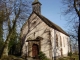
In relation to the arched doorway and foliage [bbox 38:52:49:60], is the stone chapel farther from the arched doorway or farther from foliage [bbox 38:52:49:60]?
foliage [bbox 38:52:49:60]

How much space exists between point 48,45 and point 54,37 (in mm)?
2300

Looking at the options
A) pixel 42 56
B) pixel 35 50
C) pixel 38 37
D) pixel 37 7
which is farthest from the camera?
pixel 37 7

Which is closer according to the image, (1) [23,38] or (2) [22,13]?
(2) [22,13]

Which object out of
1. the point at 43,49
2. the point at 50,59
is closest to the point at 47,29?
the point at 43,49

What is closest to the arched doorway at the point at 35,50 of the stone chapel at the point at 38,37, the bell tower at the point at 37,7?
the stone chapel at the point at 38,37

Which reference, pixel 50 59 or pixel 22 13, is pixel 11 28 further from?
pixel 50 59

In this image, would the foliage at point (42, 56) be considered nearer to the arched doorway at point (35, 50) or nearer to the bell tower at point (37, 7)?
the arched doorway at point (35, 50)

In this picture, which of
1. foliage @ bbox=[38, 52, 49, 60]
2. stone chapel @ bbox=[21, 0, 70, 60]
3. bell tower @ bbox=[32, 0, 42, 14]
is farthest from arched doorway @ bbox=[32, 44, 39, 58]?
bell tower @ bbox=[32, 0, 42, 14]

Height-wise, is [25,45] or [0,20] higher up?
[0,20]

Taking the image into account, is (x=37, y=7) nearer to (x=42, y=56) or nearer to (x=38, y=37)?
(x=38, y=37)

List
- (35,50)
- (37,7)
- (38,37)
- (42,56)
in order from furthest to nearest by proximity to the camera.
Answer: (37,7) → (35,50) → (38,37) → (42,56)

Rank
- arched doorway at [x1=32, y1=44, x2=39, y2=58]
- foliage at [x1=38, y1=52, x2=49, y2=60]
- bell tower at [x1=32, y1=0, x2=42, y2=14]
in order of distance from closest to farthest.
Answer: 1. foliage at [x1=38, y1=52, x2=49, y2=60]
2. arched doorway at [x1=32, y1=44, x2=39, y2=58]
3. bell tower at [x1=32, y1=0, x2=42, y2=14]

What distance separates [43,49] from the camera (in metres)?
27.5

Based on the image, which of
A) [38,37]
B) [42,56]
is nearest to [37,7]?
[38,37]
